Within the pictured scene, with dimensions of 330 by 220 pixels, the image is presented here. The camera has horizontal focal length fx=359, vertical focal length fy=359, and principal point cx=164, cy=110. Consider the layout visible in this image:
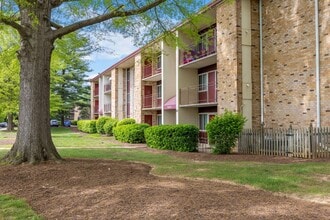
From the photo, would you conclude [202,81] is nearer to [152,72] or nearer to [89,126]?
[152,72]

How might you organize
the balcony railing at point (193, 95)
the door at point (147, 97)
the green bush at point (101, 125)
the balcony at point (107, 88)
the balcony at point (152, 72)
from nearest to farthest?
the balcony railing at point (193, 95)
the balcony at point (152, 72)
the door at point (147, 97)
the green bush at point (101, 125)
the balcony at point (107, 88)

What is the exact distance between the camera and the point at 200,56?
22.2 meters

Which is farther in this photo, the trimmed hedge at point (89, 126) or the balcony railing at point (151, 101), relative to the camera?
the trimmed hedge at point (89, 126)

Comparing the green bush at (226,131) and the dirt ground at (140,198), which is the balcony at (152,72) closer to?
the green bush at (226,131)

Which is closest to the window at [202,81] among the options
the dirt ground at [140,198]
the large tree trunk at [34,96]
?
the large tree trunk at [34,96]

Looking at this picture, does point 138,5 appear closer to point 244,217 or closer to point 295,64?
point 295,64

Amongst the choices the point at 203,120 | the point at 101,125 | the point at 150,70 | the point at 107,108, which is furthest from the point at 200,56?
the point at 107,108

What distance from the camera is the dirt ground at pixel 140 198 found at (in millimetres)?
5445

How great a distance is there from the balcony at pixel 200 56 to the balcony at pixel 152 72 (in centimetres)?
491

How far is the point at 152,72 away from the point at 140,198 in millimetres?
24306

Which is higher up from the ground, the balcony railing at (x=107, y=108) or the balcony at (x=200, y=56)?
the balcony at (x=200, y=56)

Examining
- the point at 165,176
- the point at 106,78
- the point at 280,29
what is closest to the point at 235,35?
the point at 280,29

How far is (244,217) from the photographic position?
5172 millimetres

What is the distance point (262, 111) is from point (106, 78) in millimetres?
32932
